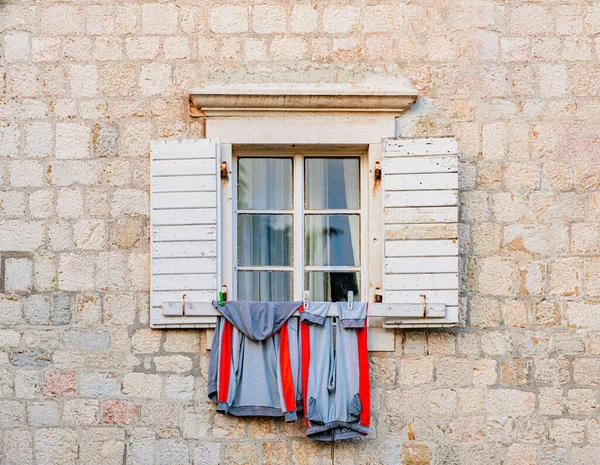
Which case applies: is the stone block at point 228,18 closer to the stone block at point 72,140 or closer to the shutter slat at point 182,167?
the shutter slat at point 182,167

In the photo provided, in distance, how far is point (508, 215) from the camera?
4898 mm

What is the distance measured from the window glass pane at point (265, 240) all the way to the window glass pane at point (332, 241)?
135 mm

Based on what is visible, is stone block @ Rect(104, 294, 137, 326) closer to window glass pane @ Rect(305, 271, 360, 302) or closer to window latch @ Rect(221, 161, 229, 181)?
window latch @ Rect(221, 161, 229, 181)

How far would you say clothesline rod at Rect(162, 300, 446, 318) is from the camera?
473 cm

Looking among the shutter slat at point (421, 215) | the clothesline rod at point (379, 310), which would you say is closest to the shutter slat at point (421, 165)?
the shutter slat at point (421, 215)

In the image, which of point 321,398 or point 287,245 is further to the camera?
point 287,245

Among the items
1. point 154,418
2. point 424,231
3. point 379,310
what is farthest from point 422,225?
point 154,418

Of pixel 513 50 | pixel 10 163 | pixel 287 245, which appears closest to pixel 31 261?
pixel 10 163

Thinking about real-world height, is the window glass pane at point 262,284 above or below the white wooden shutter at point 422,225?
below

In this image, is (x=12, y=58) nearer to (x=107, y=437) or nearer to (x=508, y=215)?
(x=107, y=437)

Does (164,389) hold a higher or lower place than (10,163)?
lower

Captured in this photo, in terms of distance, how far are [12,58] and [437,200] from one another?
2.80 m

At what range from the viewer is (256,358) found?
477 centimetres

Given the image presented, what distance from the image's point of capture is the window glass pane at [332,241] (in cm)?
508
